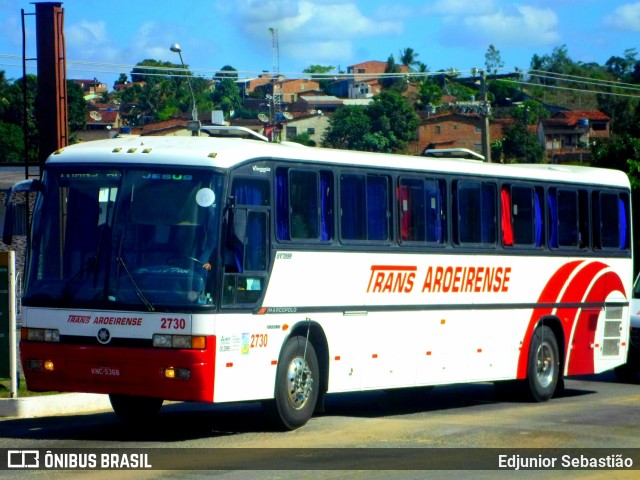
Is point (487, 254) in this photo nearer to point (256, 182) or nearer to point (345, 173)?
point (345, 173)

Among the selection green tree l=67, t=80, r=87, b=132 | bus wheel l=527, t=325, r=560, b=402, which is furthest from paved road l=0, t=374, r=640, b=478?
green tree l=67, t=80, r=87, b=132

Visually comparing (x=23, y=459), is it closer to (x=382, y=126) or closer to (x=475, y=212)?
(x=475, y=212)

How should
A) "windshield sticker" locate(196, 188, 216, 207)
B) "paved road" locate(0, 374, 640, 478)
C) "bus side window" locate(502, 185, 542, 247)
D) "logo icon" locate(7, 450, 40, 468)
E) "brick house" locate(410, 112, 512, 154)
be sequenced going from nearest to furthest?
"logo icon" locate(7, 450, 40, 468)
"paved road" locate(0, 374, 640, 478)
"windshield sticker" locate(196, 188, 216, 207)
"bus side window" locate(502, 185, 542, 247)
"brick house" locate(410, 112, 512, 154)

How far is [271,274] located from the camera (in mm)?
13773

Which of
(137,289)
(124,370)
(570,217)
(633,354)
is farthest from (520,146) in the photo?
(124,370)

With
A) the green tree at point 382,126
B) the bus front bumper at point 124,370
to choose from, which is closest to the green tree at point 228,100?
the green tree at point 382,126

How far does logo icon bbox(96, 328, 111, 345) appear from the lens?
13.0 meters

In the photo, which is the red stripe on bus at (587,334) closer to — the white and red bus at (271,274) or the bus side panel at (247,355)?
the white and red bus at (271,274)

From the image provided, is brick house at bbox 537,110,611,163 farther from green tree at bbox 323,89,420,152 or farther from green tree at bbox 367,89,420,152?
green tree at bbox 323,89,420,152

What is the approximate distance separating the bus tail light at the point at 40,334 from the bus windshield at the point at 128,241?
0.27m

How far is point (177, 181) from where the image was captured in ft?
43.5

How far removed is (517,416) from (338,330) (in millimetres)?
2801

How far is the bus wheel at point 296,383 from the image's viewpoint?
13820 mm

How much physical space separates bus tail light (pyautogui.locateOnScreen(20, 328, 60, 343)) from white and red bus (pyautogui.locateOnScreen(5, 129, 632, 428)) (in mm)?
17
